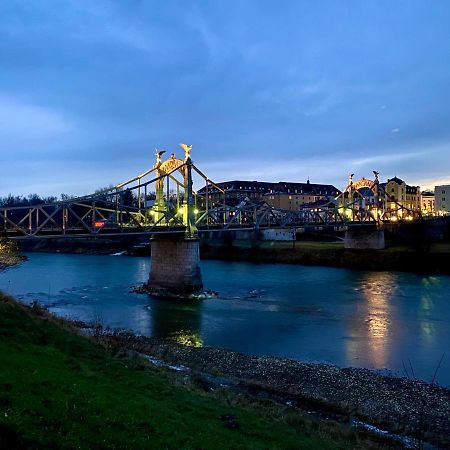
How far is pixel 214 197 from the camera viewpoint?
10994 centimetres

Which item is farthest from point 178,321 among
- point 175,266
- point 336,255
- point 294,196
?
point 294,196

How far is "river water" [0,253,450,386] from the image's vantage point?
19.7 metres

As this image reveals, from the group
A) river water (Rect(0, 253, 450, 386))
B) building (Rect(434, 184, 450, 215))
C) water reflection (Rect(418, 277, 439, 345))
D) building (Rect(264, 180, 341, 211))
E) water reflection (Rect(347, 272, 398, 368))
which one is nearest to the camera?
water reflection (Rect(347, 272, 398, 368))

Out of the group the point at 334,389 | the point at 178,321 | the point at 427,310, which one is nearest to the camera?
the point at 334,389

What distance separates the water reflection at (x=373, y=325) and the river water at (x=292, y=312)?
4cm

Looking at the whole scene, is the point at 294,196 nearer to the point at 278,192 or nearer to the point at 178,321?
the point at 278,192

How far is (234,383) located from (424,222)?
57.0 m

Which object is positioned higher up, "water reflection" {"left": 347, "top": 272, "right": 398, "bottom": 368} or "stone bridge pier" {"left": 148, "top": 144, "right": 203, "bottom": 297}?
"stone bridge pier" {"left": 148, "top": 144, "right": 203, "bottom": 297}

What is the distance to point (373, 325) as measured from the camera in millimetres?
24156

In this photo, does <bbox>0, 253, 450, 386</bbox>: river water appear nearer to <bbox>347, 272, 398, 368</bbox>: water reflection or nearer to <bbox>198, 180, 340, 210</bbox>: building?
<bbox>347, 272, 398, 368</bbox>: water reflection

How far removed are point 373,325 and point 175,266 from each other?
16.8 meters

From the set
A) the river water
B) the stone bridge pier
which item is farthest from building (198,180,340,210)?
the stone bridge pier

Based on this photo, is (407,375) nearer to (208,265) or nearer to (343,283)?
(343,283)

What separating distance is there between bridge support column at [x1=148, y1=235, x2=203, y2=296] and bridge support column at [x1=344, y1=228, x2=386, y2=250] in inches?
1274
